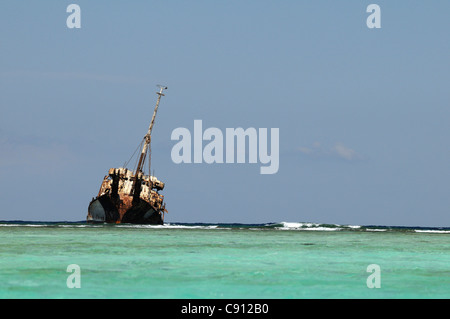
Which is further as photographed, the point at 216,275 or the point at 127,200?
the point at 127,200

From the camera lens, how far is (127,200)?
294 feet

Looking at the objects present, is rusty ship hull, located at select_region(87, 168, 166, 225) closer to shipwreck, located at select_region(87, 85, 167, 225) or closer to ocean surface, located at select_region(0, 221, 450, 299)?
shipwreck, located at select_region(87, 85, 167, 225)

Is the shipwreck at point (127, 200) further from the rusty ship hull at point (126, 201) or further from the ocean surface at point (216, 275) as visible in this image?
the ocean surface at point (216, 275)

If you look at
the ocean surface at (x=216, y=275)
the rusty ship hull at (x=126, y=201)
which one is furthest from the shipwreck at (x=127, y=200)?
the ocean surface at (x=216, y=275)

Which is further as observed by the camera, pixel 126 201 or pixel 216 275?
pixel 126 201

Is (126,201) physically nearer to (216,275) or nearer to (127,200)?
(127,200)

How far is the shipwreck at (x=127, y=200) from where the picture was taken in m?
89.7

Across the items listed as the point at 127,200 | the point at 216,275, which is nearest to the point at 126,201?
the point at 127,200

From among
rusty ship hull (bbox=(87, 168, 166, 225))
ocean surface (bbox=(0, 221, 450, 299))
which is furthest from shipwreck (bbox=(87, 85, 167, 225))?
ocean surface (bbox=(0, 221, 450, 299))

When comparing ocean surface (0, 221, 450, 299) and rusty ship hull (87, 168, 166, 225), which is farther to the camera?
rusty ship hull (87, 168, 166, 225)

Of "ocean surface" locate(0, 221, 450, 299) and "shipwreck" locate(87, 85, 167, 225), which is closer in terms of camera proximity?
"ocean surface" locate(0, 221, 450, 299)

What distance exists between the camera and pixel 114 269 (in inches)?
931

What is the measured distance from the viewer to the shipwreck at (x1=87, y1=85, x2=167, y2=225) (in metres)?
89.7

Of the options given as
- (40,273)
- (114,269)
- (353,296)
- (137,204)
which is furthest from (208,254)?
(137,204)
